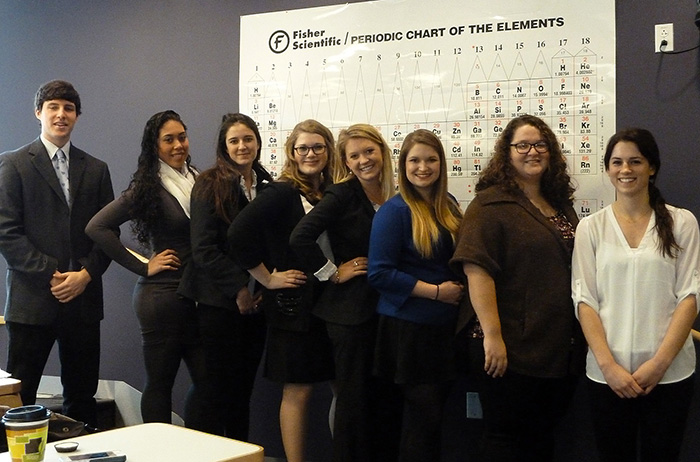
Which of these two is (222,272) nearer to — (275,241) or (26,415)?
(275,241)

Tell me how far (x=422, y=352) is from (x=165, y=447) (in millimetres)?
1153

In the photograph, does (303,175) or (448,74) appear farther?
(448,74)

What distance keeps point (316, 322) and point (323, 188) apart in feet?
1.80

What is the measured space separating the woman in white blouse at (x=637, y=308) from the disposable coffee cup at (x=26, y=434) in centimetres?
164

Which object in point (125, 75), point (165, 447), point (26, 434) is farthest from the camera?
point (125, 75)

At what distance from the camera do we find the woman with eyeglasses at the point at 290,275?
2889 mm

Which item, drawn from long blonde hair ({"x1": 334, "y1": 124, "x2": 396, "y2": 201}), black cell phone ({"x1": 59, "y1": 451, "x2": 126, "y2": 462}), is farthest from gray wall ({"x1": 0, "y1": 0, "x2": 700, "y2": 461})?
black cell phone ({"x1": 59, "y1": 451, "x2": 126, "y2": 462})

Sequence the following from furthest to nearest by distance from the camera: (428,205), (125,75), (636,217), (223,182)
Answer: (125,75), (223,182), (428,205), (636,217)

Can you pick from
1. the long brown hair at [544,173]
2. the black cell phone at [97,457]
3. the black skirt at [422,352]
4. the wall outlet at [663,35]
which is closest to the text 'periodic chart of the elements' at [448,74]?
the wall outlet at [663,35]

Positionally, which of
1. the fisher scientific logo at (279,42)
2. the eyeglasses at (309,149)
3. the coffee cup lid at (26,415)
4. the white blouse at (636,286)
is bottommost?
the coffee cup lid at (26,415)

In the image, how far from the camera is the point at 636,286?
236cm

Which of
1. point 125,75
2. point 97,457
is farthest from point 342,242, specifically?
point 125,75

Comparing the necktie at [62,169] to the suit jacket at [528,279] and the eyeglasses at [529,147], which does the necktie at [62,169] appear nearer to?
the suit jacket at [528,279]

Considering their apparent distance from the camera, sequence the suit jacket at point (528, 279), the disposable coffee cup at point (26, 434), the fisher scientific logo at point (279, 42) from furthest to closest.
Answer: the fisher scientific logo at point (279, 42), the suit jacket at point (528, 279), the disposable coffee cup at point (26, 434)
